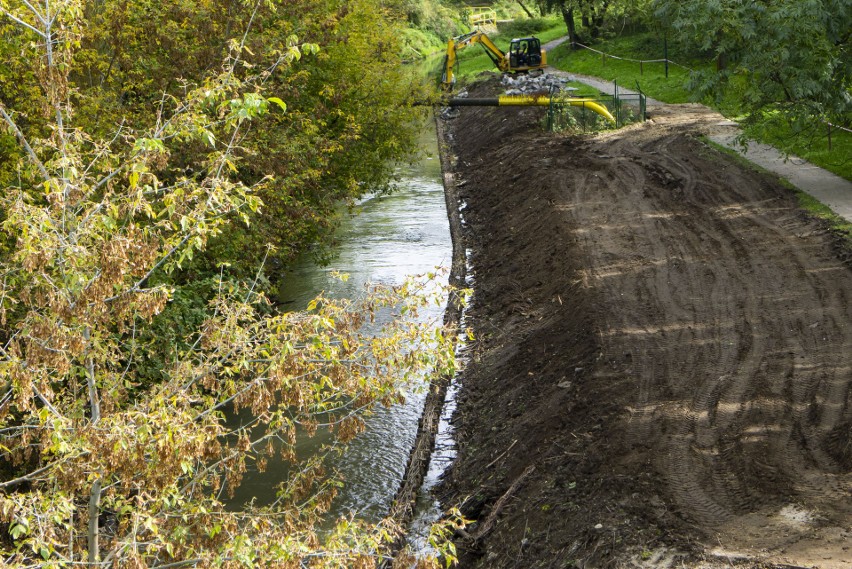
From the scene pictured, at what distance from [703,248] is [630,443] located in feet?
26.5

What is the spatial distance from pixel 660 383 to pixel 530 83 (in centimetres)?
3025

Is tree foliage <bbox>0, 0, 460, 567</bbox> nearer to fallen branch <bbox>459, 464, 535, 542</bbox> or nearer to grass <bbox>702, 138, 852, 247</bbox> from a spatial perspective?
fallen branch <bbox>459, 464, 535, 542</bbox>

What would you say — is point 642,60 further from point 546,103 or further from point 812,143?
point 812,143

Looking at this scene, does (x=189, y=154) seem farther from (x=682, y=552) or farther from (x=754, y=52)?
(x=754, y=52)

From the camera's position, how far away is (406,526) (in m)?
12.2

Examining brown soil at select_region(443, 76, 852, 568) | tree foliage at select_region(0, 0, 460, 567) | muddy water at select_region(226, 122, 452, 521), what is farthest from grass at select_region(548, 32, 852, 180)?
tree foliage at select_region(0, 0, 460, 567)

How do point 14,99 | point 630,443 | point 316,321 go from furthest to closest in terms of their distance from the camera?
point 14,99, point 630,443, point 316,321

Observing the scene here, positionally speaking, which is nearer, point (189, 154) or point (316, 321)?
point (316, 321)

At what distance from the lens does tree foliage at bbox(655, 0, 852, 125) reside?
18.7 m

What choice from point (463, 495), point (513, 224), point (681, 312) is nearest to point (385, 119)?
point (513, 224)

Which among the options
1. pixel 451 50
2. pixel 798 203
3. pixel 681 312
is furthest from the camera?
pixel 451 50

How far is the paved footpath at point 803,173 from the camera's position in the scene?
20250 millimetres

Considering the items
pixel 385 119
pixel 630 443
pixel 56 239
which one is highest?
pixel 56 239

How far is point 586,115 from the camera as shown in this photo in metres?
32.7
